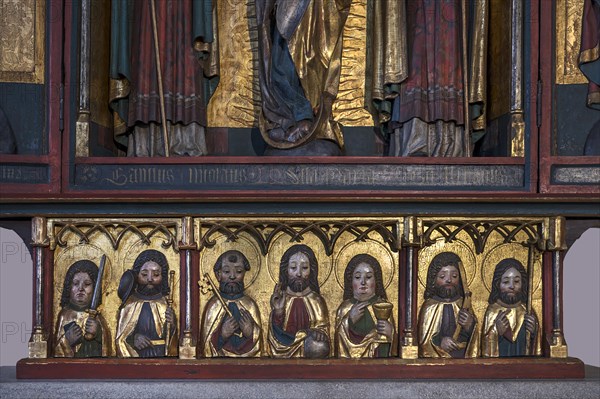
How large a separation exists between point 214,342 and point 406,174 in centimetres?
197

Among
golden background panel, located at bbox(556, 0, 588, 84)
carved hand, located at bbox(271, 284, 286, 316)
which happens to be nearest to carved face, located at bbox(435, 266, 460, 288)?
carved hand, located at bbox(271, 284, 286, 316)

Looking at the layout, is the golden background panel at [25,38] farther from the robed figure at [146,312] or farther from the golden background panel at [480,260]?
the golden background panel at [480,260]

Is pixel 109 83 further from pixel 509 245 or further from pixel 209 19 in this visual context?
pixel 509 245

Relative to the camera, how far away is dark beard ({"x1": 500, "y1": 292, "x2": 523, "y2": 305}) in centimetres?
1032

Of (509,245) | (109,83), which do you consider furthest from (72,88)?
(509,245)

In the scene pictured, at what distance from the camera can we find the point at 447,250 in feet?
34.2

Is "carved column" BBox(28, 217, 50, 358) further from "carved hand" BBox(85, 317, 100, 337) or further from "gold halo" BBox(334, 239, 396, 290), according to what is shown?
"gold halo" BBox(334, 239, 396, 290)

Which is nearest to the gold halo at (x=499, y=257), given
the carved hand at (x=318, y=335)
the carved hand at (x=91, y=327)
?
the carved hand at (x=318, y=335)

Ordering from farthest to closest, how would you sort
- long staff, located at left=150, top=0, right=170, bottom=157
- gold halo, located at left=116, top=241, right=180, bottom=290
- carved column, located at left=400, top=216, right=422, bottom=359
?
long staff, located at left=150, top=0, right=170, bottom=157 < gold halo, located at left=116, top=241, right=180, bottom=290 < carved column, located at left=400, top=216, right=422, bottom=359

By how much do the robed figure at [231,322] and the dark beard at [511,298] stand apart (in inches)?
75.5

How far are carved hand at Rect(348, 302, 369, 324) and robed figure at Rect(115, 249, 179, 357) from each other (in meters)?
1.37

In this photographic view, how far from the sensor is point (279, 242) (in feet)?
34.2

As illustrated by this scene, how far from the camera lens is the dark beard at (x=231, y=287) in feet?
33.8

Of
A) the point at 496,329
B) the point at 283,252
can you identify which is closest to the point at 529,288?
the point at 496,329
